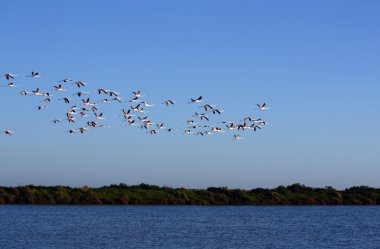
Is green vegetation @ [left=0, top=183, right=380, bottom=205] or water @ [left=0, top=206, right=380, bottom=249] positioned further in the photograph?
green vegetation @ [left=0, top=183, right=380, bottom=205]

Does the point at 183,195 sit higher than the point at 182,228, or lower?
higher

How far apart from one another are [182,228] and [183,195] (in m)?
35.0

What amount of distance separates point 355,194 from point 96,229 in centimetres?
5049

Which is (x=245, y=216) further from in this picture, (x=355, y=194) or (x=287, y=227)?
(x=355, y=194)

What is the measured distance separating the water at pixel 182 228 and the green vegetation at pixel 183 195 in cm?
929

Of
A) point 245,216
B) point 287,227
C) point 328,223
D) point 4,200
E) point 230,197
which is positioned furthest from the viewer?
point 230,197

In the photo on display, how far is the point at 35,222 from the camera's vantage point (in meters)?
57.8

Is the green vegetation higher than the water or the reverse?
higher

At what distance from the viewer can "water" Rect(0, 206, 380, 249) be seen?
46188 millimetres

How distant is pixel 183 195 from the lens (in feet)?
296

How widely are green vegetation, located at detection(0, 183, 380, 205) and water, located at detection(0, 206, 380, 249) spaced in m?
9.29

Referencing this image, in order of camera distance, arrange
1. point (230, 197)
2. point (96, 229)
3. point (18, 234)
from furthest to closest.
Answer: point (230, 197), point (96, 229), point (18, 234)

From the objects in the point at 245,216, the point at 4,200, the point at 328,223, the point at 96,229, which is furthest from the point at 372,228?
the point at 4,200

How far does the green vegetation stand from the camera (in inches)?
3342
